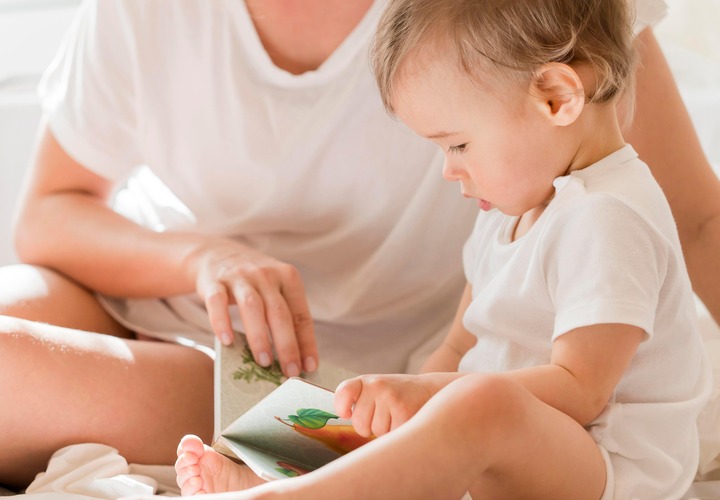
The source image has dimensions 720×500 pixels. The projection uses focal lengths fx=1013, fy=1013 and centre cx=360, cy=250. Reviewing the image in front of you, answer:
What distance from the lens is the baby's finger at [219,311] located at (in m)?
1.16

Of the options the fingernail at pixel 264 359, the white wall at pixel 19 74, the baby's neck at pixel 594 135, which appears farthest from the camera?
the white wall at pixel 19 74

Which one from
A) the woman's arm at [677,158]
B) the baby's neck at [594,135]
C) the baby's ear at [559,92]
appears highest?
the baby's ear at [559,92]

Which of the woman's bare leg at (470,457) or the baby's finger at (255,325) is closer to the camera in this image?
the woman's bare leg at (470,457)

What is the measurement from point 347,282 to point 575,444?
59cm

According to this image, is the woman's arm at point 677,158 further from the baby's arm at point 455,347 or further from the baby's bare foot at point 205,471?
the baby's bare foot at point 205,471

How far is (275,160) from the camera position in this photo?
1.38 meters

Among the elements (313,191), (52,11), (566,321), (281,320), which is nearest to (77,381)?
(281,320)

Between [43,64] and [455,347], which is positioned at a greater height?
[43,64]

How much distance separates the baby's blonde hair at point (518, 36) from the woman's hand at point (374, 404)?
31 cm

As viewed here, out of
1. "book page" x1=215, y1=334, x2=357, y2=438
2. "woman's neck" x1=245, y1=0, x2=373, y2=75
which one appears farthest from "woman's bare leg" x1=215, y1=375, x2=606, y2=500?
"woman's neck" x1=245, y1=0, x2=373, y2=75

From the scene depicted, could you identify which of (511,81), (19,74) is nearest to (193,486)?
(511,81)

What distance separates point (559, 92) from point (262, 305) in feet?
1.42

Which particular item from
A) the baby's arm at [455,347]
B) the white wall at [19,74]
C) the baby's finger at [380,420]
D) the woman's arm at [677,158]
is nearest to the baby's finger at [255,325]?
the baby's arm at [455,347]

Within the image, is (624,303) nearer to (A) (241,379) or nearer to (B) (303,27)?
(A) (241,379)
